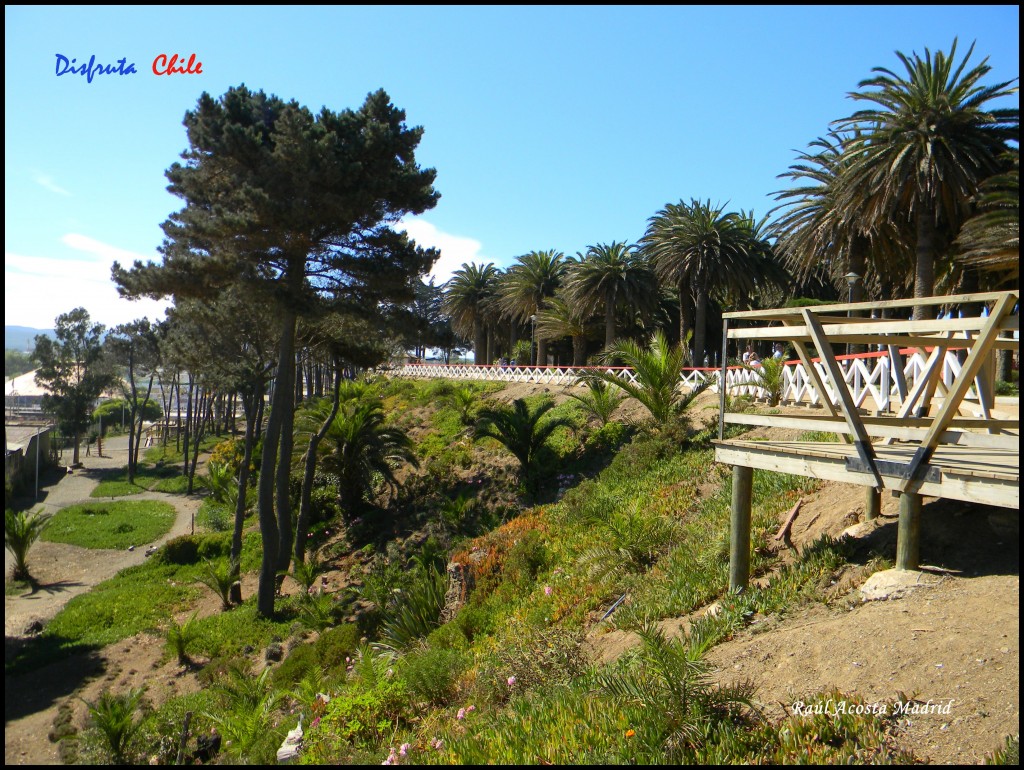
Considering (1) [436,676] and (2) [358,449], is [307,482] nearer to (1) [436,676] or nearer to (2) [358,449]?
(2) [358,449]

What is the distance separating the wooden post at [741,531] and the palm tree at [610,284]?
101 feet

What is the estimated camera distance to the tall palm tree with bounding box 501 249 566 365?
47.2m

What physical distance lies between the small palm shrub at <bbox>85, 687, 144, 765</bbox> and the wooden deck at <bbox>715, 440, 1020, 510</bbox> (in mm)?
6617

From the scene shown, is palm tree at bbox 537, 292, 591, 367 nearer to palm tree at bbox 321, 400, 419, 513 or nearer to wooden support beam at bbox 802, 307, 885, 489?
palm tree at bbox 321, 400, 419, 513

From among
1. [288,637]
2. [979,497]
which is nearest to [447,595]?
[288,637]

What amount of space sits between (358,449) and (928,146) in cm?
1998

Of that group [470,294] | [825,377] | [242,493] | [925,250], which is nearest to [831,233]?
[925,250]

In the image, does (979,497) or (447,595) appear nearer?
(979,497)

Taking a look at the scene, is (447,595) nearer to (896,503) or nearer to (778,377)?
(896,503)

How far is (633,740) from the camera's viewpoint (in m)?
4.66

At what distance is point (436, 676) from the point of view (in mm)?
7555

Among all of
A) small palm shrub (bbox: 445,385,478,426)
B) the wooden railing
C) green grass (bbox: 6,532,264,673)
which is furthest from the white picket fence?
green grass (bbox: 6,532,264,673)

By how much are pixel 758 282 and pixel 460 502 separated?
22.9 m

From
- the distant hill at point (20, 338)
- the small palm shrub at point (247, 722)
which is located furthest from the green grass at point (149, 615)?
the distant hill at point (20, 338)
